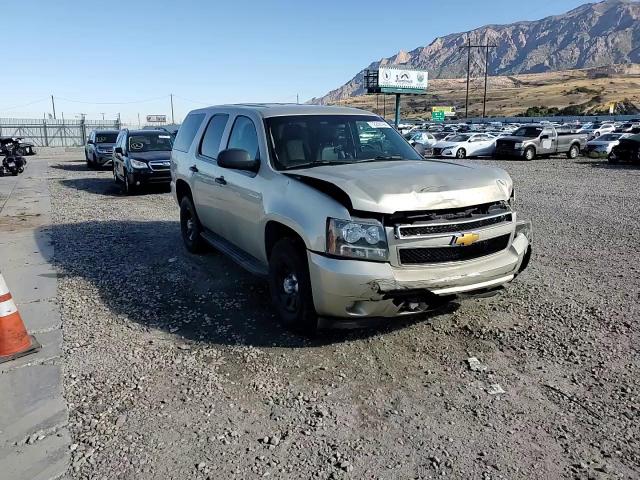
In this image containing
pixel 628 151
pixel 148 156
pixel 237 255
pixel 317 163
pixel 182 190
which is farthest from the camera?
pixel 628 151

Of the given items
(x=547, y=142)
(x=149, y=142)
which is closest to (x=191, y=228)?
(x=149, y=142)

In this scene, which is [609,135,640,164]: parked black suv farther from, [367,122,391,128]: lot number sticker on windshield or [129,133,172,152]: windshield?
[367,122,391,128]: lot number sticker on windshield

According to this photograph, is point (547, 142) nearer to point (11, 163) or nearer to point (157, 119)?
point (11, 163)

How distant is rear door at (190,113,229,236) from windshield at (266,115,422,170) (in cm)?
99

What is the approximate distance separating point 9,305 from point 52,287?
187cm

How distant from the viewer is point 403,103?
523ft

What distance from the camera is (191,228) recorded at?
273 inches

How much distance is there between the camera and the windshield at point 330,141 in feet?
15.6

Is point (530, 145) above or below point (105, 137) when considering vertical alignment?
below

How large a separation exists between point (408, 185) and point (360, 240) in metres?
0.56

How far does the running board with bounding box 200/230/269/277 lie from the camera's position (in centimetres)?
470

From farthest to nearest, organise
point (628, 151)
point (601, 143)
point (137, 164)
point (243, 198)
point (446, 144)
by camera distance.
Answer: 1. point (446, 144)
2. point (601, 143)
3. point (628, 151)
4. point (137, 164)
5. point (243, 198)

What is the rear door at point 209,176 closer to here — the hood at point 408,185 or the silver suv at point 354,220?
the silver suv at point 354,220

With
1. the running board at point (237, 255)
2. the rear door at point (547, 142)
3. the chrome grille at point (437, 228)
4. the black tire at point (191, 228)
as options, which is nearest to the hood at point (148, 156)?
the black tire at point (191, 228)
